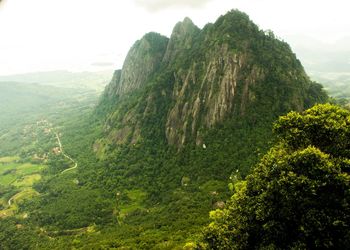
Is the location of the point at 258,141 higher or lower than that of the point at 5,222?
higher

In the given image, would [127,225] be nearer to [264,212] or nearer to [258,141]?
[258,141]

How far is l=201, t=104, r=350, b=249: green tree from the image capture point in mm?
46031

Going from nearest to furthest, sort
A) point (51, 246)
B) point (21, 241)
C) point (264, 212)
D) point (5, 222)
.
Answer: point (264, 212)
point (51, 246)
point (21, 241)
point (5, 222)

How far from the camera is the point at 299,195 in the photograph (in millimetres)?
48656

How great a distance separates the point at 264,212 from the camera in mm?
52844

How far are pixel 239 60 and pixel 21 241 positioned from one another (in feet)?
475

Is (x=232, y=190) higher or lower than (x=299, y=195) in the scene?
lower

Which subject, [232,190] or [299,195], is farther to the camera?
[232,190]

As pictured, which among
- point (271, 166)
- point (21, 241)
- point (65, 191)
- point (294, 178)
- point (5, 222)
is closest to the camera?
point (294, 178)

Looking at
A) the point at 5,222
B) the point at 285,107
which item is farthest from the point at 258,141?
the point at 5,222

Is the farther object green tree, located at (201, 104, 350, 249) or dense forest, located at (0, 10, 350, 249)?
dense forest, located at (0, 10, 350, 249)

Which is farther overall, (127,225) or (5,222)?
(5,222)

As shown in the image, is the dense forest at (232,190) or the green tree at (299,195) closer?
the green tree at (299,195)

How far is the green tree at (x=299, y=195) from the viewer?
46.0 metres
